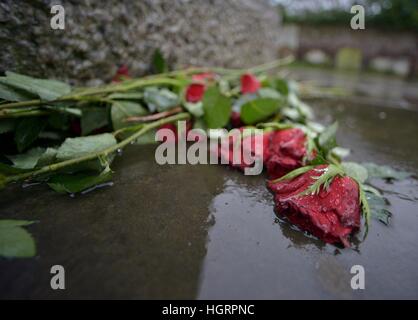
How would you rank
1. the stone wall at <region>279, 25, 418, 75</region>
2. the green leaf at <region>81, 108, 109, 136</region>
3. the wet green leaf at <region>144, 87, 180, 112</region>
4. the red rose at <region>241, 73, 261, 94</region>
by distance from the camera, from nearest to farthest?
1. the green leaf at <region>81, 108, 109, 136</region>
2. the wet green leaf at <region>144, 87, 180, 112</region>
3. the red rose at <region>241, 73, 261, 94</region>
4. the stone wall at <region>279, 25, 418, 75</region>

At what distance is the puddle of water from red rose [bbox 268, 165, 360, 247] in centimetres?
3

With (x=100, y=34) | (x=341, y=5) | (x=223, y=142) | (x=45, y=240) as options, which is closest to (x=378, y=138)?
(x=223, y=142)

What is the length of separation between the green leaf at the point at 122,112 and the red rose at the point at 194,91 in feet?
0.78

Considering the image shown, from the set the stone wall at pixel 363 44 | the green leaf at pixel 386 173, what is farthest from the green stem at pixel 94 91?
the stone wall at pixel 363 44

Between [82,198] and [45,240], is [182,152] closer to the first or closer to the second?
[82,198]

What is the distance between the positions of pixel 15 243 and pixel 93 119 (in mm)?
664

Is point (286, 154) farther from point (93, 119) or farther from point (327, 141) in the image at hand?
point (93, 119)

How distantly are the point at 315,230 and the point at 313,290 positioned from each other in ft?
0.54

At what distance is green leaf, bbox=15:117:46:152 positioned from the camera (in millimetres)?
983

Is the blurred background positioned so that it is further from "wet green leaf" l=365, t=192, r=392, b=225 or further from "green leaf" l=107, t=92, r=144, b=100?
"wet green leaf" l=365, t=192, r=392, b=225

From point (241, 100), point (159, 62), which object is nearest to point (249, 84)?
point (241, 100)

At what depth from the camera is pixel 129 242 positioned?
2.28ft

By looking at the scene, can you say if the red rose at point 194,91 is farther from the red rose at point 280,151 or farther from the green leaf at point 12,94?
the green leaf at point 12,94

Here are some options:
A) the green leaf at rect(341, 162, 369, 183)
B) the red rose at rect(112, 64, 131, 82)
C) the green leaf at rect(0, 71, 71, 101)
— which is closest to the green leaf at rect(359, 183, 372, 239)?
the green leaf at rect(341, 162, 369, 183)
